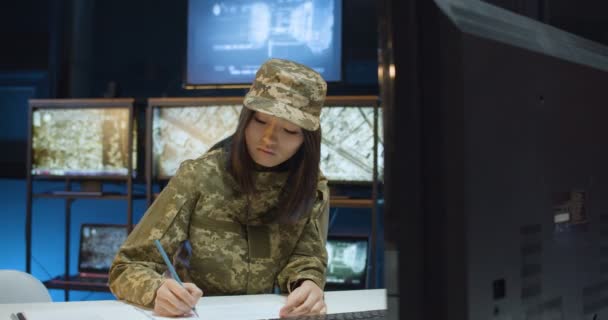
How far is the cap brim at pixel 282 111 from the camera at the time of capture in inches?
52.4

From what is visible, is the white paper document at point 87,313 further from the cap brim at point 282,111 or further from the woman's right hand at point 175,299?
the cap brim at point 282,111

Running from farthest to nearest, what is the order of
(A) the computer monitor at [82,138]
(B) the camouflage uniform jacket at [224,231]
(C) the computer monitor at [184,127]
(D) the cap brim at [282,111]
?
(A) the computer monitor at [82,138]
(C) the computer monitor at [184,127]
(B) the camouflage uniform jacket at [224,231]
(D) the cap brim at [282,111]

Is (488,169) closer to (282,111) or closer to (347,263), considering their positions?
(282,111)

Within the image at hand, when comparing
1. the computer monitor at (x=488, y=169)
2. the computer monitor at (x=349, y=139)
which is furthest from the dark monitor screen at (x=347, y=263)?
the computer monitor at (x=488, y=169)

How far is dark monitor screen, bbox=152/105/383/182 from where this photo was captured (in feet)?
11.0

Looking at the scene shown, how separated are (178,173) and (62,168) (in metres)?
2.47

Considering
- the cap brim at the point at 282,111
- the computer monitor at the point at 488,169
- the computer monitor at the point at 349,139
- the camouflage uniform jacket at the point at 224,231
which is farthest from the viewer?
the computer monitor at the point at 349,139

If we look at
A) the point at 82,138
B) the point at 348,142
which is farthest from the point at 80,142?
the point at 348,142

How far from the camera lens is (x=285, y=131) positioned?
4.67 feet

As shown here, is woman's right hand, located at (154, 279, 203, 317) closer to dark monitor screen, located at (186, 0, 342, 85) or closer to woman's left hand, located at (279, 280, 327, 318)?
woman's left hand, located at (279, 280, 327, 318)

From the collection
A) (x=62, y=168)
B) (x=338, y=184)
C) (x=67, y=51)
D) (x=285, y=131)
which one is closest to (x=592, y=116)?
(x=285, y=131)

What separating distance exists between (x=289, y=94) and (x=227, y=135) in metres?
2.15

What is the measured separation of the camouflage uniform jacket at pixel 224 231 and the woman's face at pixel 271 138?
0.07 m

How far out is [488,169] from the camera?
1.50ft
